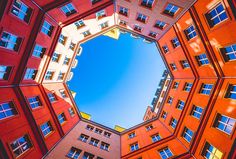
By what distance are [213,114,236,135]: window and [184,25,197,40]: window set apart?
35.2 ft

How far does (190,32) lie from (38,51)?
66.8 ft

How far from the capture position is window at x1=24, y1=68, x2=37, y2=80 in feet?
73.3

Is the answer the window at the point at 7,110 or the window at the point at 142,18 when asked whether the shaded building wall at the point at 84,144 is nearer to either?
the window at the point at 7,110

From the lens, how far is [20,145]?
1884cm

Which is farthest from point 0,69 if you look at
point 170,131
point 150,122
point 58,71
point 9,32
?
point 150,122

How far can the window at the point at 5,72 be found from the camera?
18.4 m

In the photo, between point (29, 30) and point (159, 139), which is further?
point (159, 139)

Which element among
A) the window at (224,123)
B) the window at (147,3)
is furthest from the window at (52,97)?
the window at (224,123)

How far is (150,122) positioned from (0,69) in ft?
90.8

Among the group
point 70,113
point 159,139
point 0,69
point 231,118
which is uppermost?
point 0,69

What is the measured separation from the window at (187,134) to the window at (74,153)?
14931 mm

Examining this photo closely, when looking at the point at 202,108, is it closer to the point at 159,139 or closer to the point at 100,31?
the point at 159,139

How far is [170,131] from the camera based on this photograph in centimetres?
2908

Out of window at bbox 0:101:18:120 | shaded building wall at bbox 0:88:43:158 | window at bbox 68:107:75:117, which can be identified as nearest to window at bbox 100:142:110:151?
window at bbox 68:107:75:117
